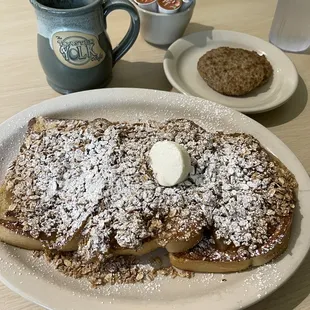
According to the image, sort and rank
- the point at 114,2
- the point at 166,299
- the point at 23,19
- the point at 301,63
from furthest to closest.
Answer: the point at 23,19
the point at 301,63
the point at 114,2
the point at 166,299

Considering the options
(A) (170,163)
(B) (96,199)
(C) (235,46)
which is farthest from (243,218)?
(C) (235,46)

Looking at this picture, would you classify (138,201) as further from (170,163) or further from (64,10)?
(64,10)

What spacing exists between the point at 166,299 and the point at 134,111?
1.89ft

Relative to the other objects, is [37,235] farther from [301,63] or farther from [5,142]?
[301,63]

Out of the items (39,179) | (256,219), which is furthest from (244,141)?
(39,179)

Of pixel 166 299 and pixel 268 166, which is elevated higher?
pixel 268 166

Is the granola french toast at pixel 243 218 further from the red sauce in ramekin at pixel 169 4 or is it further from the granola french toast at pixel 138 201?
the red sauce in ramekin at pixel 169 4

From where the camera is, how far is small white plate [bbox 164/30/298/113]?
1.31 meters

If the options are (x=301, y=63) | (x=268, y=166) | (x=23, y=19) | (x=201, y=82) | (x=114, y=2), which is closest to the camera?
(x=268, y=166)

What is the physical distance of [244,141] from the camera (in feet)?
3.43

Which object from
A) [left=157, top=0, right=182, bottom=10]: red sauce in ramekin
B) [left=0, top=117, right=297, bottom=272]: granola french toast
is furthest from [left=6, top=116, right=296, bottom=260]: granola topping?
[left=157, top=0, right=182, bottom=10]: red sauce in ramekin

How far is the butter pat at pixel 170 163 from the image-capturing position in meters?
0.91

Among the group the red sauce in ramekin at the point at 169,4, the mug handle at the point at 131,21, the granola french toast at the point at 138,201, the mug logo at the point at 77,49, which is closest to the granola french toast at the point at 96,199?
the granola french toast at the point at 138,201

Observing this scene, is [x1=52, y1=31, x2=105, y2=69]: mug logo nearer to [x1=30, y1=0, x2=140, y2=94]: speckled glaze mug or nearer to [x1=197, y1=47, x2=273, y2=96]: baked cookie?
[x1=30, y1=0, x2=140, y2=94]: speckled glaze mug
